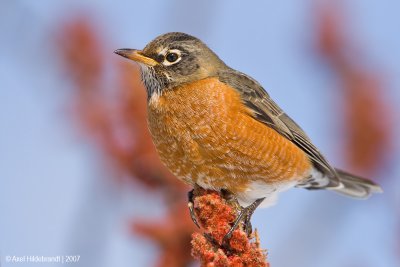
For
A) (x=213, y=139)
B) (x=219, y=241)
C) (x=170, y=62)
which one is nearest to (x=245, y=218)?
(x=219, y=241)

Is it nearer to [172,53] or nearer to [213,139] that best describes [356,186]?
[213,139]

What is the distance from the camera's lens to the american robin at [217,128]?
4.42m

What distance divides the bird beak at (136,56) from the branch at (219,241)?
1417mm

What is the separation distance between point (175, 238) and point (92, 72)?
139cm

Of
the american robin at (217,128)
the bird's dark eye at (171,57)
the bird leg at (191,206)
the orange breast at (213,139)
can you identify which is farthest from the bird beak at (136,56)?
the bird leg at (191,206)

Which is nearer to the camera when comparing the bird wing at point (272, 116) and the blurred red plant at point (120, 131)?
the blurred red plant at point (120, 131)

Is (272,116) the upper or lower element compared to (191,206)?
upper

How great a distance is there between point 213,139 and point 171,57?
932mm

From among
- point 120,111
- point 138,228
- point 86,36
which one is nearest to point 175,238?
point 138,228

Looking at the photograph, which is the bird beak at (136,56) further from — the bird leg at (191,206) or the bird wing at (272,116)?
the bird leg at (191,206)

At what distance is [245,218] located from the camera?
4.05 metres

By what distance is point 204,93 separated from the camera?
4.72 meters

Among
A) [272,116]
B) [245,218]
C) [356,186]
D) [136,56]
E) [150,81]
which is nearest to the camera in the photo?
[245,218]

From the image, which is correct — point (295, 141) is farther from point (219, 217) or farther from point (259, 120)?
point (219, 217)
